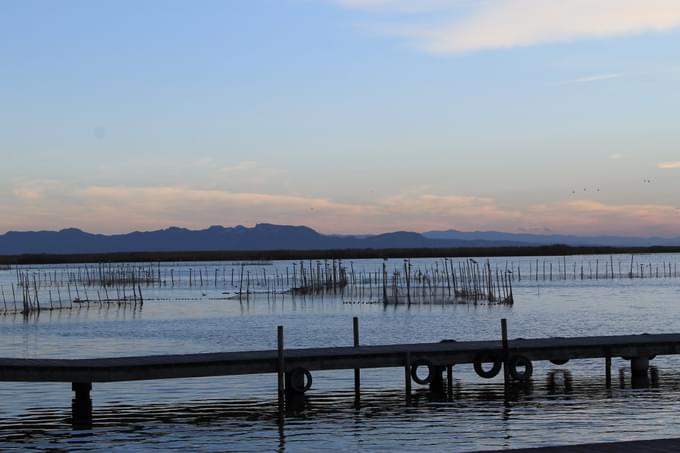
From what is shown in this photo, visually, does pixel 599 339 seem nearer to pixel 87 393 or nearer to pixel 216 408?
pixel 216 408

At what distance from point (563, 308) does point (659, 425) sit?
42302 millimetres

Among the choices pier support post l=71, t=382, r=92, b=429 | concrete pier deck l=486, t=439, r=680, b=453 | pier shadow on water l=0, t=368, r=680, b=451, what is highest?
concrete pier deck l=486, t=439, r=680, b=453

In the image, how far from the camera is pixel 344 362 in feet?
85.6

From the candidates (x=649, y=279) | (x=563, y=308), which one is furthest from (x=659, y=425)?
(x=649, y=279)

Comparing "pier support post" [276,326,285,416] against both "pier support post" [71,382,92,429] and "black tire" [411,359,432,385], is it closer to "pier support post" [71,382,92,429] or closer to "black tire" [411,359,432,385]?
"black tire" [411,359,432,385]

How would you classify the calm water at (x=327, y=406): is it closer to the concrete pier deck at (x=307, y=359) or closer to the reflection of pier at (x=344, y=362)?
the reflection of pier at (x=344, y=362)

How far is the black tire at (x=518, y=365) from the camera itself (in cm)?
2791

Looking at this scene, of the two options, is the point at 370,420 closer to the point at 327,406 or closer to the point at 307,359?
the point at 327,406

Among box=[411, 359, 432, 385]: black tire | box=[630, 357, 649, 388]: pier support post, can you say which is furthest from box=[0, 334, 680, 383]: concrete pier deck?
box=[630, 357, 649, 388]: pier support post

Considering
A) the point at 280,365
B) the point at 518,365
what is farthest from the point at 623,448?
the point at 518,365

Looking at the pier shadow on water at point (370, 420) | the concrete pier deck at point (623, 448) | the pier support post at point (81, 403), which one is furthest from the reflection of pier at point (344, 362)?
the concrete pier deck at point (623, 448)

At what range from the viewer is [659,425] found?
21906mm

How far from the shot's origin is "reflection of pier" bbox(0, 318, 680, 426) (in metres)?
24.1

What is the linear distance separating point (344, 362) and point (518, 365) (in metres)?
5.27
